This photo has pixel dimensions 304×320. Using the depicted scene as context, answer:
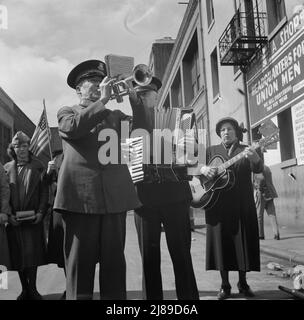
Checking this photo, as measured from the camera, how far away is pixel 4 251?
3.48m

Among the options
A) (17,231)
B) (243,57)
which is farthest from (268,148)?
(17,231)

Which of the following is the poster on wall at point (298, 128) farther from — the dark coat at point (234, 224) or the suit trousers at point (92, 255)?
the suit trousers at point (92, 255)

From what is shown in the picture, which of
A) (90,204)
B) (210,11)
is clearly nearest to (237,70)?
(210,11)

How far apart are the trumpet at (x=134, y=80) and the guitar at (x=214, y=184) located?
90 centimetres

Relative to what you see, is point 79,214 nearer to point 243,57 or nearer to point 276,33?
point 243,57

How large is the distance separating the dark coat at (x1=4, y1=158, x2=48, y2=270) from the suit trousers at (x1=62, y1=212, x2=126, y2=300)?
49.0 inches

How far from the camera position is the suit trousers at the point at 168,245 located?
2795 millimetres

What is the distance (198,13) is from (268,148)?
108 cm

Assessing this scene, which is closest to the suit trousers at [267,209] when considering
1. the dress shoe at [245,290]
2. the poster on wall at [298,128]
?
the poster on wall at [298,128]

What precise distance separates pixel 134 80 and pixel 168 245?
1.01 metres

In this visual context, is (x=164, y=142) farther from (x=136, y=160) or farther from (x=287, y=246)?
(x=287, y=246)

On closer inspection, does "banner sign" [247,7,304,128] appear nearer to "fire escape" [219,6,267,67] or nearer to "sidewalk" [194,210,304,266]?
"fire escape" [219,6,267,67]

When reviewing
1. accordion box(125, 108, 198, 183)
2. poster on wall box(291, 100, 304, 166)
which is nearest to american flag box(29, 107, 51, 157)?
accordion box(125, 108, 198, 183)

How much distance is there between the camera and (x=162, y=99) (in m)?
3.05
